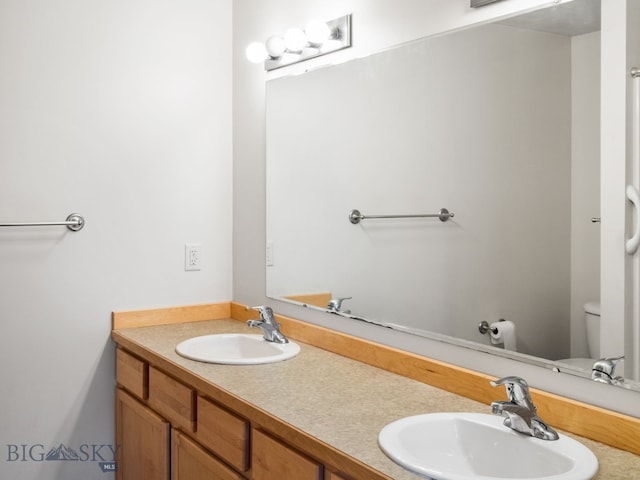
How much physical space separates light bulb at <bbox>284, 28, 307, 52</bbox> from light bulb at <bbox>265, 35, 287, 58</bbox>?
7 centimetres

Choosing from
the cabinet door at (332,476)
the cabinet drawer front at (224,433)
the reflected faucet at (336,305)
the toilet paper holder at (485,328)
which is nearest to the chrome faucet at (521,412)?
the toilet paper holder at (485,328)

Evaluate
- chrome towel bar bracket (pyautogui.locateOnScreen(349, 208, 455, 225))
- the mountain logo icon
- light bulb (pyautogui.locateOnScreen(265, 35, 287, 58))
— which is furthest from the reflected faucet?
the mountain logo icon

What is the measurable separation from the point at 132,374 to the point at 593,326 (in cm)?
158

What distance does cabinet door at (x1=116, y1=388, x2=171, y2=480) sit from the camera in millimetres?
2047

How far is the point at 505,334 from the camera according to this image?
1550 millimetres

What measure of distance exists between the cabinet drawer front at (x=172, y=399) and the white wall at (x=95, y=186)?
1.43 ft

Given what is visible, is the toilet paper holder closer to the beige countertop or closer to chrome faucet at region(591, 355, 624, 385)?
the beige countertop

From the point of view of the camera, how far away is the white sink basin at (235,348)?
2051 millimetres

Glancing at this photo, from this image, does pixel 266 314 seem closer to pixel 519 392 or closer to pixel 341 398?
pixel 341 398

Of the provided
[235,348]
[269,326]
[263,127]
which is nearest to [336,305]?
[269,326]

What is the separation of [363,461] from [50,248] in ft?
5.20

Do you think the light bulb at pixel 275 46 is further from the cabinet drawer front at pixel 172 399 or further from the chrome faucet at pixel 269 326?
the cabinet drawer front at pixel 172 399

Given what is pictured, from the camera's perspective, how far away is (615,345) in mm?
1311

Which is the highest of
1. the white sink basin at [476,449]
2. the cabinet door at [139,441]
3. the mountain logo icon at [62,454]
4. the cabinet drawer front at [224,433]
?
the white sink basin at [476,449]
